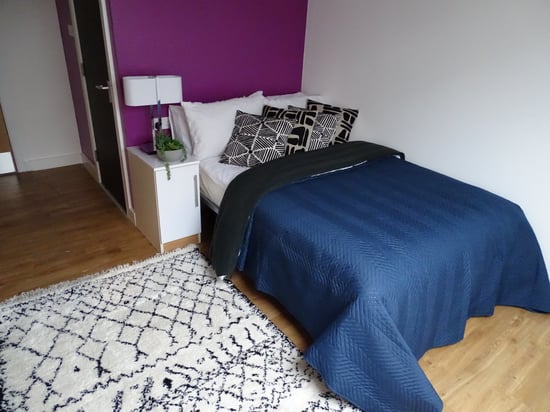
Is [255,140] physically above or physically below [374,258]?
above

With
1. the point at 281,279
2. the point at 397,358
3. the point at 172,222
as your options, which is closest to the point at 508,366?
the point at 397,358

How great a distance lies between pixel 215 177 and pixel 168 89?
630 mm

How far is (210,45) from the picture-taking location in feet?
9.38

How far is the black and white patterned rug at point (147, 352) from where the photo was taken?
1591mm

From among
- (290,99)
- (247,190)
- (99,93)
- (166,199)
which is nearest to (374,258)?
(247,190)

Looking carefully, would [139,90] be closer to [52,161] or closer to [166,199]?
[166,199]

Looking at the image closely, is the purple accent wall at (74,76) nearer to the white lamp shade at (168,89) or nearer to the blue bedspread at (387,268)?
the white lamp shade at (168,89)

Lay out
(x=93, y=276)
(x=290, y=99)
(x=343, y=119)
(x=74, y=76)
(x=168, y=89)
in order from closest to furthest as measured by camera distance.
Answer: (x=93, y=276), (x=168, y=89), (x=343, y=119), (x=290, y=99), (x=74, y=76)

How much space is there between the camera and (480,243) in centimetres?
187

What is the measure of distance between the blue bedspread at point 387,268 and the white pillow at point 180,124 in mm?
925

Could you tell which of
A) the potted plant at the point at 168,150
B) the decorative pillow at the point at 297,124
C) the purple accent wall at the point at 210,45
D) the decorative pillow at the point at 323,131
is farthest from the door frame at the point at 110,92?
the decorative pillow at the point at 323,131

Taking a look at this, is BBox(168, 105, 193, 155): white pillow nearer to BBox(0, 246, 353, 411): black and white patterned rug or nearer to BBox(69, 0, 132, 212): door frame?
BBox(69, 0, 132, 212): door frame

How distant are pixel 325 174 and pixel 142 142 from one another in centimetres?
135

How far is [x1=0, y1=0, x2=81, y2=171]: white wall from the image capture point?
3.43 metres
